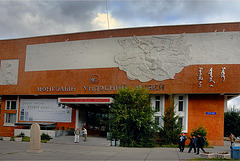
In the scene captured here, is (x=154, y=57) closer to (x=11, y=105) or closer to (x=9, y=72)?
(x=9, y=72)

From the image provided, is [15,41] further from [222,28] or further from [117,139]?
[222,28]

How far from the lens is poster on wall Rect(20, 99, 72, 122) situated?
3475cm

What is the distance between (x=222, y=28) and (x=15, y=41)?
25.7 m

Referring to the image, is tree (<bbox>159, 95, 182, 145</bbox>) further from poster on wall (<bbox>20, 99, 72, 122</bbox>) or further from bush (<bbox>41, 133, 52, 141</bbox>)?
poster on wall (<bbox>20, 99, 72, 122</bbox>)

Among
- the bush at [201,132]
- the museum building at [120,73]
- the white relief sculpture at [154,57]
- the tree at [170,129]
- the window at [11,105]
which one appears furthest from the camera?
the window at [11,105]

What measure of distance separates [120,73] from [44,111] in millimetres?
11545

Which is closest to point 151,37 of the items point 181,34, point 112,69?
point 181,34

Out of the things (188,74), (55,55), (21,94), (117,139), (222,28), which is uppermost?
(222,28)

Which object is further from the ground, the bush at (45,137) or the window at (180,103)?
the window at (180,103)

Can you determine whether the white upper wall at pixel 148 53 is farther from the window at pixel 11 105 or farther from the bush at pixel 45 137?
the bush at pixel 45 137

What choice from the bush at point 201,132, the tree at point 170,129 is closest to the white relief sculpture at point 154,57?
the tree at point 170,129

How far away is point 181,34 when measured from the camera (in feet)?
100

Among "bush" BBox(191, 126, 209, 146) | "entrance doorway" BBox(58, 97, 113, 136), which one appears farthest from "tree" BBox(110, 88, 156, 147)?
"entrance doorway" BBox(58, 97, 113, 136)

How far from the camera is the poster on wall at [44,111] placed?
114 ft
